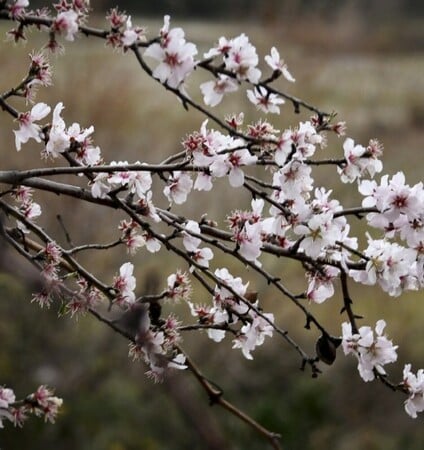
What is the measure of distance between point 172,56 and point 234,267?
3963 mm

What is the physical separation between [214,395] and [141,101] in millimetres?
4351

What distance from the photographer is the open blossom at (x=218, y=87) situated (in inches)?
35.8

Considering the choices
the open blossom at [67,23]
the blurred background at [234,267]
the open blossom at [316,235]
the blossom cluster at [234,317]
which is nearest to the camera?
the open blossom at [67,23]

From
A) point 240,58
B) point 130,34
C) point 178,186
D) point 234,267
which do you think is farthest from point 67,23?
point 234,267

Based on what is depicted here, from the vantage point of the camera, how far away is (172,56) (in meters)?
0.85

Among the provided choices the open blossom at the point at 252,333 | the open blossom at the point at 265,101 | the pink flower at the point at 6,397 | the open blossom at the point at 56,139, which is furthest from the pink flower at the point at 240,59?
the pink flower at the point at 6,397

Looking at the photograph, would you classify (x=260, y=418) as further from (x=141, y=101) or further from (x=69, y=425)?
(x=141, y=101)

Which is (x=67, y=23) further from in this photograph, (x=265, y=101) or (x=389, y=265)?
(x=389, y=265)

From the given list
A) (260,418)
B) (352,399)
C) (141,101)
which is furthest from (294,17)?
(260,418)

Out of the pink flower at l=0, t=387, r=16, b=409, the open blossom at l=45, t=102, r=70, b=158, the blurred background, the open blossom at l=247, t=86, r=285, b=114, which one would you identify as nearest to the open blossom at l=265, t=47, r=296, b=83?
the open blossom at l=247, t=86, r=285, b=114

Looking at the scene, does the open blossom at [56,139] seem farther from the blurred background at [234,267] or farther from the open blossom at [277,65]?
the blurred background at [234,267]

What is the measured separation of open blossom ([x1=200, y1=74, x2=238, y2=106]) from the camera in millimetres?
908

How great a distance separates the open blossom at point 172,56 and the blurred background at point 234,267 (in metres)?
1.40

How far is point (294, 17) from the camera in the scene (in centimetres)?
506
